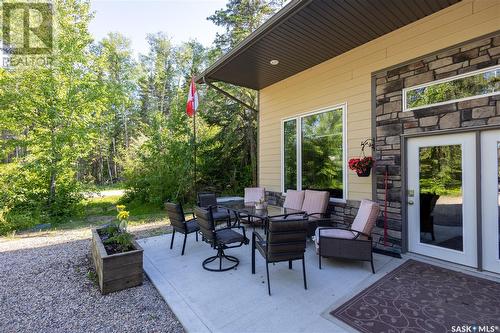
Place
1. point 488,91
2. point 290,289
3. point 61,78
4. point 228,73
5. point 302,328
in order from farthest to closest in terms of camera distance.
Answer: point 61,78 < point 228,73 < point 488,91 < point 290,289 < point 302,328

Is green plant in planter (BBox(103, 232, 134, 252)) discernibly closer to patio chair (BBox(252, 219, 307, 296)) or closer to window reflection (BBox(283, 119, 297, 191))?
patio chair (BBox(252, 219, 307, 296))

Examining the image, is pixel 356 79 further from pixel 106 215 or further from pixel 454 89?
pixel 106 215

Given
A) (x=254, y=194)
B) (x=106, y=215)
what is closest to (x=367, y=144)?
(x=254, y=194)

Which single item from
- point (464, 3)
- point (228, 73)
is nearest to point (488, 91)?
point (464, 3)

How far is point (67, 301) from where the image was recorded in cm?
277

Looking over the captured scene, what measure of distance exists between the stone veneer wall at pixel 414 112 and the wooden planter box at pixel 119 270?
3756 millimetres

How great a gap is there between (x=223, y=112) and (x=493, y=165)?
27.3 ft

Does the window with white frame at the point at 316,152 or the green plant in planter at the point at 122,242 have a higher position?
the window with white frame at the point at 316,152

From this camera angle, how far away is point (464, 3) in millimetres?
3344

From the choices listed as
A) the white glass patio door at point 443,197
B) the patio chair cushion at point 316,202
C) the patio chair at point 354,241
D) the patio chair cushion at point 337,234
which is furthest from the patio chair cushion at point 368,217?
the patio chair cushion at point 316,202

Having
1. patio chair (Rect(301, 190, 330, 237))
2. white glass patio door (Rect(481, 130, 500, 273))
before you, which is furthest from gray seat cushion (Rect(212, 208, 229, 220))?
white glass patio door (Rect(481, 130, 500, 273))

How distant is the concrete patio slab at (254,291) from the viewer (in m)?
2.28

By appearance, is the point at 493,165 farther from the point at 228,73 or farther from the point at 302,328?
the point at 228,73

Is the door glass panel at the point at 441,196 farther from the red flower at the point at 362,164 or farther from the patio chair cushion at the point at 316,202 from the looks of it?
the patio chair cushion at the point at 316,202
